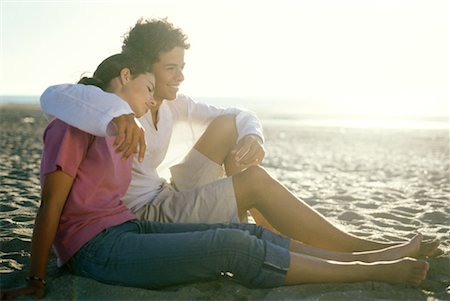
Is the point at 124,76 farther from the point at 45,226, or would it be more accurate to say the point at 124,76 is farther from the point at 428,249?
the point at 428,249

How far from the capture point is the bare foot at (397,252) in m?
3.21

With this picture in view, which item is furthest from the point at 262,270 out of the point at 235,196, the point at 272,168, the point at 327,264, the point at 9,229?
the point at 272,168

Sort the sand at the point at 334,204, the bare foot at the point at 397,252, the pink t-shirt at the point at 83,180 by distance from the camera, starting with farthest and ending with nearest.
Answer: the bare foot at the point at 397,252
the sand at the point at 334,204
the pink t-shirt at the point at 83,180

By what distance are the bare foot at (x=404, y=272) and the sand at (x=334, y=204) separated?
0.05m

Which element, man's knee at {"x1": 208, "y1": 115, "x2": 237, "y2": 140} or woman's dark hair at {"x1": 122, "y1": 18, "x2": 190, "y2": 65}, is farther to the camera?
man's knee at {"x1": 208, "y1": 115, "x2": 237, "y2": 140}

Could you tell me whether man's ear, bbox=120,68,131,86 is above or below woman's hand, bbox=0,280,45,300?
above

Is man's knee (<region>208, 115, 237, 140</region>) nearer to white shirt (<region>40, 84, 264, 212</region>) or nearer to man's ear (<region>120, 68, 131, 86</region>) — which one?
white shirt (<region>40, 84, 264, 212</region>)

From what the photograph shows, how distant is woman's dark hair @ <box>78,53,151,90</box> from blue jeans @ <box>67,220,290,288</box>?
0.82 m

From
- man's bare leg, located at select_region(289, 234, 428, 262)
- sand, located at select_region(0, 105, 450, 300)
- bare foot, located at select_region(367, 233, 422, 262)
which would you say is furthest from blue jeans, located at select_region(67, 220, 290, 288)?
bare foot, located at select_region(367, 233, 422, 262)

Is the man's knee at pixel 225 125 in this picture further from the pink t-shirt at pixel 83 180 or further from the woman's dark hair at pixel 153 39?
the pink t-shirt at pixel 83 180

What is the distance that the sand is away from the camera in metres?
2.84

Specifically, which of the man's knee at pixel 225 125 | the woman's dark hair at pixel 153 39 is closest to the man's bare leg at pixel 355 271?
the man's knee at pixel 225 125

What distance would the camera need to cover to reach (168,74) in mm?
3730

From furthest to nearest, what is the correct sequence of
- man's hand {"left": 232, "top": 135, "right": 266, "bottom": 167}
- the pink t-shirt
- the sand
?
man's hand {"left": 232, "top": 135, "right": 266, "bottom": 167}
the sand
the pink t-shirt
